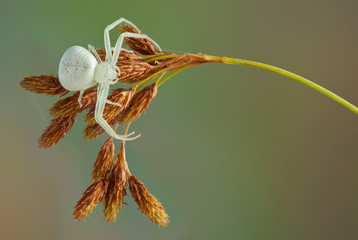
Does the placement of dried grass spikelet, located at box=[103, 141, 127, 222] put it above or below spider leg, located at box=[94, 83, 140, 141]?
below

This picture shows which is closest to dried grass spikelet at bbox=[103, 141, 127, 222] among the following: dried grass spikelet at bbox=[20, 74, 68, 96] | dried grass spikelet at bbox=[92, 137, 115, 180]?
dried grass spikelet at bbox=[92, 137, 115, 180]

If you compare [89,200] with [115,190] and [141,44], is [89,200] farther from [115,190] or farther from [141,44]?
[141,44]

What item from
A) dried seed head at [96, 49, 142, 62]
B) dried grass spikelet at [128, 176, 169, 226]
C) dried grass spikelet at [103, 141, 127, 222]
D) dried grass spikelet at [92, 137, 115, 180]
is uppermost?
dried seed head at [96, 49, 142, 62]

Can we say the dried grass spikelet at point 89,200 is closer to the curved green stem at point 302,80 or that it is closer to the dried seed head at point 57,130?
the dried seed head at point 57,130

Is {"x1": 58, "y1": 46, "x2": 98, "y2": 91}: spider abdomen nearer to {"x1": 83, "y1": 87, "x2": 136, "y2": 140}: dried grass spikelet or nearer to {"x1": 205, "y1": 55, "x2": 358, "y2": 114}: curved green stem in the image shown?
{"x1": 83, "y1": 87, "x2": 136, "y2": 140}: dried grass spikelet

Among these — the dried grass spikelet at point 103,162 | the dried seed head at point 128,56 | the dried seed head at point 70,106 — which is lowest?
the dried grass spikelet at point 103,162

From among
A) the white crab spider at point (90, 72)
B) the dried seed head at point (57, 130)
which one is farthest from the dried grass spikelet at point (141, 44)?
the dried seed head at point (57, 130)
